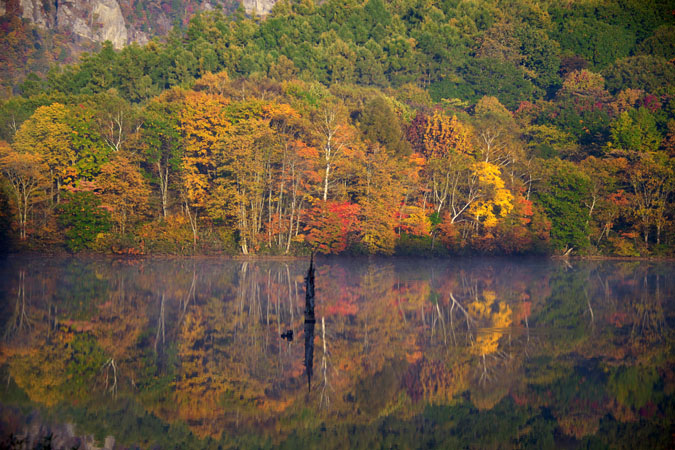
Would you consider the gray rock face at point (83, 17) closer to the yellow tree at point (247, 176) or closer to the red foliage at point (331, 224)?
the yellow tree at point (247, 176)

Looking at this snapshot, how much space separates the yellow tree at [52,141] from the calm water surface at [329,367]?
15890 mm

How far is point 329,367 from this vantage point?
16750 millimetres

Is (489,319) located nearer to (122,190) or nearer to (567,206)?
(122,190)

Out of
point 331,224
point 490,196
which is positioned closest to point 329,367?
point 331,224

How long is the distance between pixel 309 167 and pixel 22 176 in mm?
17347

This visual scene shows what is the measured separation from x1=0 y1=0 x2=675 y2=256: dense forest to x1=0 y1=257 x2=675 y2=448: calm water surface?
570 inches

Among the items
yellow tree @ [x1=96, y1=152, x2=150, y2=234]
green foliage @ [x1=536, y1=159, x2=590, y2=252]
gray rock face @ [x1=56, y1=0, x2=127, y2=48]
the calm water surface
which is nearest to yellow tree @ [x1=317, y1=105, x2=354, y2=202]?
yellow tree @ [x1=96, y1=152, x2=150, y2=234]

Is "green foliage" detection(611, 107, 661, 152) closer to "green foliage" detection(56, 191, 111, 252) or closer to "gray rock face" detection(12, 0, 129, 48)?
"green foliage" detection(56, 191, 111, 252)

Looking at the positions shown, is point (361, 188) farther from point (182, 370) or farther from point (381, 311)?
point (182, 370)

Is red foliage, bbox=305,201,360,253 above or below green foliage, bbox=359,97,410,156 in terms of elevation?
below

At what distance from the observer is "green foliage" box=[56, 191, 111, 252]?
4322 centimetres

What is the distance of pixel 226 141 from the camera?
45344 mm

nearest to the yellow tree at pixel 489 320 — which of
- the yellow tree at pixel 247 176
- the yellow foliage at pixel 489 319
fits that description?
the yellow foliage at pixel 489 319

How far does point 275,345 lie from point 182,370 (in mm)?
3069
